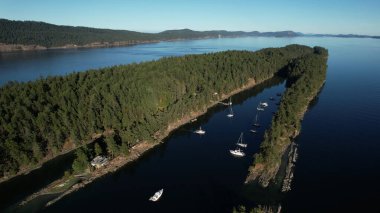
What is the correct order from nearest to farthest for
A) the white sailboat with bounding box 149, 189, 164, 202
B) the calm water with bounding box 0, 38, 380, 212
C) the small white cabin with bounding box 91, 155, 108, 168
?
the calm water with bounding box 0, 38, 380, 212 < the white sailboat with bounding box 149, 189, 164, 202 < the small white cabin with bounding box 91, 155, 108, 168

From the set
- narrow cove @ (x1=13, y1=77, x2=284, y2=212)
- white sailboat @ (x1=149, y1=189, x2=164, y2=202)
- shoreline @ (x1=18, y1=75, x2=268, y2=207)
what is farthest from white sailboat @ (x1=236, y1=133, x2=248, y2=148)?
white sailboat @ (x1=149, y1=189, x2=164, y2=202)

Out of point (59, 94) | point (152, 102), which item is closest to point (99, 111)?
point (59, 94)

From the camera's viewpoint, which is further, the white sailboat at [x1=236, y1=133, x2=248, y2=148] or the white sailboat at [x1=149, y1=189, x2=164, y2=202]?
the white sailboat at [x1=236, y1=133, x2=248, y2=148]

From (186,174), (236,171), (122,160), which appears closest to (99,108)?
(122,160)

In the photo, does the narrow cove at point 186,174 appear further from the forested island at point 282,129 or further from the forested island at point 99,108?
the forested island at point 99,108

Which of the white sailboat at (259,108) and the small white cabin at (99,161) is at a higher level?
the white sailboat at (259,108)

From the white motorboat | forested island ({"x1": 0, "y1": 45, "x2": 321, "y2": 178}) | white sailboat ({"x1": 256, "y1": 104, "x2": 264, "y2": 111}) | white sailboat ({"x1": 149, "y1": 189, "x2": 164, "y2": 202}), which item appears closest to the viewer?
white sailboat ({"x1": 149, "y1": 189, "x2": 164, "y2": 202})

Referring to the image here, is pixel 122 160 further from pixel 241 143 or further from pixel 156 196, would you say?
pixel 241 143

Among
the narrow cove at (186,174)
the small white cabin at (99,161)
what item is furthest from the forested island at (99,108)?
the narrow cove at (186,174)

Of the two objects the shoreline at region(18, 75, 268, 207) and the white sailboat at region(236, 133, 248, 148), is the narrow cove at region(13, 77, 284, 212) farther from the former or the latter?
the white sailboat at region(236, 133, 248, 148)
